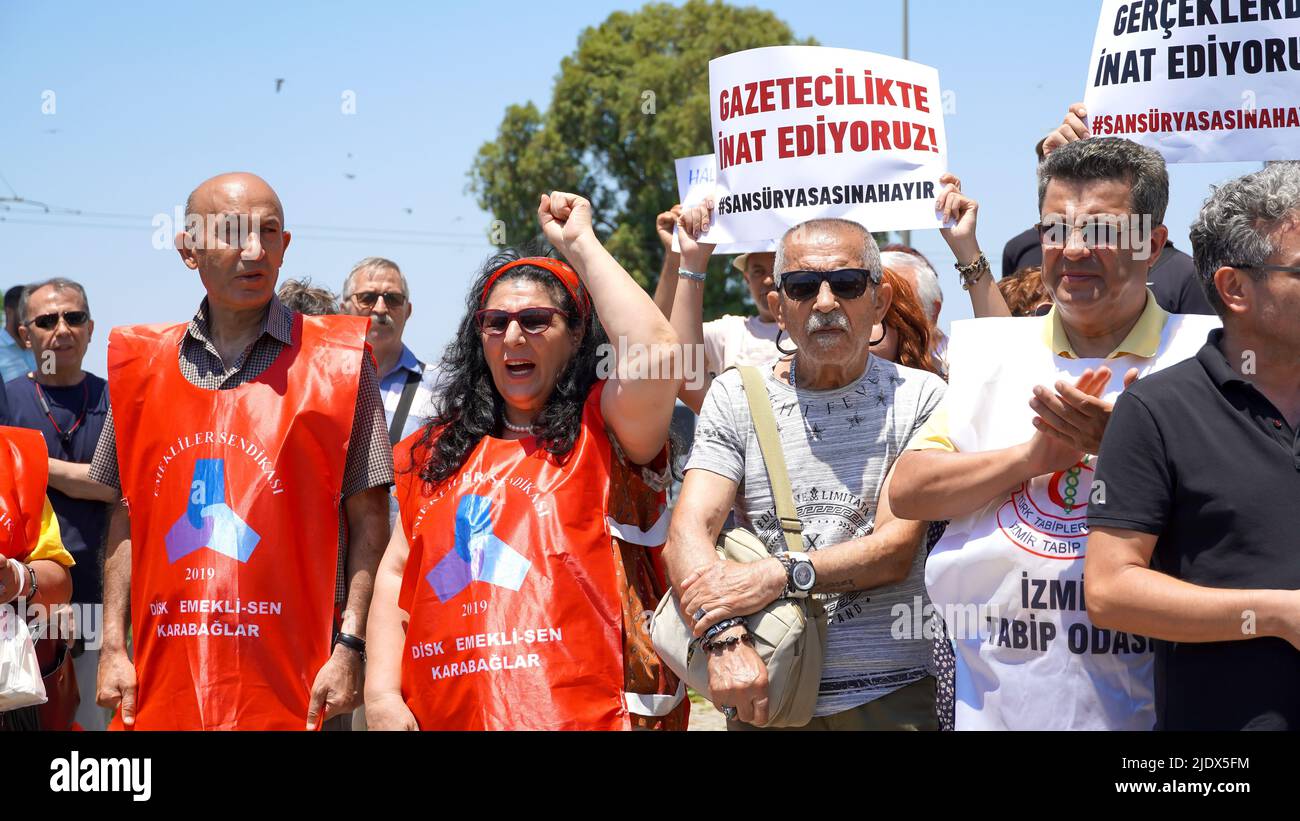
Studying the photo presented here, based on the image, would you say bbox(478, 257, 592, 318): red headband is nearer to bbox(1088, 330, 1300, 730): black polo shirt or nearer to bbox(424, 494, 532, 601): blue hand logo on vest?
bbox(424, 494, 532, 601): blue hand logo on vest

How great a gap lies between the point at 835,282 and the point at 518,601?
1187 mm

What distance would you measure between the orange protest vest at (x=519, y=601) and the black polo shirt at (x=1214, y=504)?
4.41ft

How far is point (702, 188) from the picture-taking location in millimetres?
4930

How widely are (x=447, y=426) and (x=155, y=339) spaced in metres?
0.95

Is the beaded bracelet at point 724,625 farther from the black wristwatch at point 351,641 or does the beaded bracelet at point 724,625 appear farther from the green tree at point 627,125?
the green tree at point 627,125

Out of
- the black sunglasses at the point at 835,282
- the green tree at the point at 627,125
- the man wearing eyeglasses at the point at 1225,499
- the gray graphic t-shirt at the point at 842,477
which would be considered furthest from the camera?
the green tree at the point at 627,125

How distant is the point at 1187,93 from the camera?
4.36 meters

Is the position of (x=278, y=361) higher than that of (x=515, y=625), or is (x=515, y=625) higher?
(x=278, y=361)

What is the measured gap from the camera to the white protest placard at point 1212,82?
4.32 m

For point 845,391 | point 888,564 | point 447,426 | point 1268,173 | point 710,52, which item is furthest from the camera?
point 710,52

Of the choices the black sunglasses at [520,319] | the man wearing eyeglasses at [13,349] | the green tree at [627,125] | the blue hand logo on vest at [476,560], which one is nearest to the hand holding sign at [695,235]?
the black sunglasses at [520,319]

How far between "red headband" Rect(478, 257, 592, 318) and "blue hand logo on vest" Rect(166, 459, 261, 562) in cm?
92

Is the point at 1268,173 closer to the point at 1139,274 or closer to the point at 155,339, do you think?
the point at 1139,274
